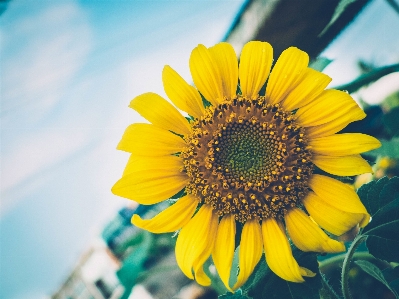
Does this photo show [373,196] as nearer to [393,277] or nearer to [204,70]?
[393,277]

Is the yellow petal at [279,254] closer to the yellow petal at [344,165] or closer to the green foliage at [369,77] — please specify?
the yellow petal at [344,165]

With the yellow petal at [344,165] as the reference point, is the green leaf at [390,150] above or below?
below

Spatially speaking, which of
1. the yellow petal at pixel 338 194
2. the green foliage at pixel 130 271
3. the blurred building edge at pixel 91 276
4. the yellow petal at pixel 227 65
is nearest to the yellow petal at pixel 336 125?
the yellow petal at pixel 338 194

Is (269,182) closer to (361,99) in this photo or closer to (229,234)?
(229,234)

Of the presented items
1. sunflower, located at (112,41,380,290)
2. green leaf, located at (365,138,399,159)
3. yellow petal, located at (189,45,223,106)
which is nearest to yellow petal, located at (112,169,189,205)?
sunflower, located at (112,41,380,290)

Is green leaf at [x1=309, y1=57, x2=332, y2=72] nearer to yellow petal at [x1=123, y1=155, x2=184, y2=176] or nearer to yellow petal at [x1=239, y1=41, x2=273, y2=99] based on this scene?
yellow petal at [x1=239, y1=41, x2=273, y2=99]
